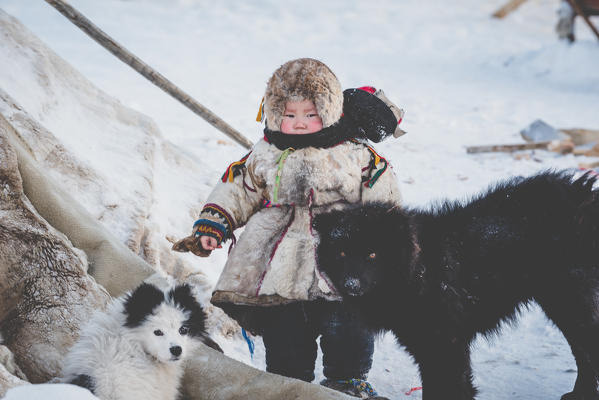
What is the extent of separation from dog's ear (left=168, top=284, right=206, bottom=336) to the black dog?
0.69 m

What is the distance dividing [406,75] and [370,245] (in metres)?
11.0

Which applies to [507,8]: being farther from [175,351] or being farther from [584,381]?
[175,351]

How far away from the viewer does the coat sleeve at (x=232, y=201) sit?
3191mm

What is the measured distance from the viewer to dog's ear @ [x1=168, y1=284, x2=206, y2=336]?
2814 millimetres

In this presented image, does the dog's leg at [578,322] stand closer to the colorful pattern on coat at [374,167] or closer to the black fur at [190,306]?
the colorful pattern on coat at [374,167]

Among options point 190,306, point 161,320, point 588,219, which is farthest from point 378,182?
point 161,320

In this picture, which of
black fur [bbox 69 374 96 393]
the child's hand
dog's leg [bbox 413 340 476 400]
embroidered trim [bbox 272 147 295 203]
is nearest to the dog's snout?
black fur [bbox 69 374 96 393]

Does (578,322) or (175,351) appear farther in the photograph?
(578,322)

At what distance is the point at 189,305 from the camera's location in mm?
2830

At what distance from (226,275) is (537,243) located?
1.67 m

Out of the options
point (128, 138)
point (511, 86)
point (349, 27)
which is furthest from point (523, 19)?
point (128, 138)

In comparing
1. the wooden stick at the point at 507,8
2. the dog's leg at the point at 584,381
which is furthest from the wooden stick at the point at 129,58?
the wooden stick at the point at 507,8

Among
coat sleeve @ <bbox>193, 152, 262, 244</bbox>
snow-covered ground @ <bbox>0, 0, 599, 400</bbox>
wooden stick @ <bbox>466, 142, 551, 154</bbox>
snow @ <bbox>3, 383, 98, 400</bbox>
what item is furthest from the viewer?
wooden stick @ <bbox>466, 142, 551, 154</bbox>

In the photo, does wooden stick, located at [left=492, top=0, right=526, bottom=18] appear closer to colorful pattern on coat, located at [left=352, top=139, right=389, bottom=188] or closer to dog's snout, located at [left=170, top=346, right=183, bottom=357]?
colorful pattern on coat, located at [left=352, top=139, right=389, bottom=188]
